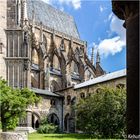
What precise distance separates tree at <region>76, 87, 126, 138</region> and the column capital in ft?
124

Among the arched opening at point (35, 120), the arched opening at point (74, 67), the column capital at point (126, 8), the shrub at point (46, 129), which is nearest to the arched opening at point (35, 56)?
the arched opening at point (74, 67)

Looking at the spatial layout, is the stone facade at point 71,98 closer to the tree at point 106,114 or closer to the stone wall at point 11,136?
the tree at point 106,114

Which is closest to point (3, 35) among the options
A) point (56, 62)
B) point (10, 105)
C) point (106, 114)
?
point (10, 105)

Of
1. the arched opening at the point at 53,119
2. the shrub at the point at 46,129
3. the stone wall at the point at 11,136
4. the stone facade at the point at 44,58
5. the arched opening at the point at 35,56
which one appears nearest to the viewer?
the stone wall at the point at 11,136

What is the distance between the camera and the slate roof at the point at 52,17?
87.2 metres

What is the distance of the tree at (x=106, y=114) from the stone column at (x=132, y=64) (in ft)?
124

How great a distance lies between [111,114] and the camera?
151 feet

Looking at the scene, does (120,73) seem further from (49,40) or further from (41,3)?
(41,3)

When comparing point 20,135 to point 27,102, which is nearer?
point 20,135

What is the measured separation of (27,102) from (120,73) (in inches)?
850

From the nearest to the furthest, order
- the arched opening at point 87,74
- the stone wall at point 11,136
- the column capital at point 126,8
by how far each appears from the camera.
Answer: the column capital at point 126,8 → the stone wall at point 11,136 → the arched opening at point 87,74

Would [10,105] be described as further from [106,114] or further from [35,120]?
[35,120]

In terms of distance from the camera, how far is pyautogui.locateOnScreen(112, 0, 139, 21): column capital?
6578mm

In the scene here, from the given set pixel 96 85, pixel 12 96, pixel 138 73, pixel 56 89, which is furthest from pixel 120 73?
pixel 138 73
